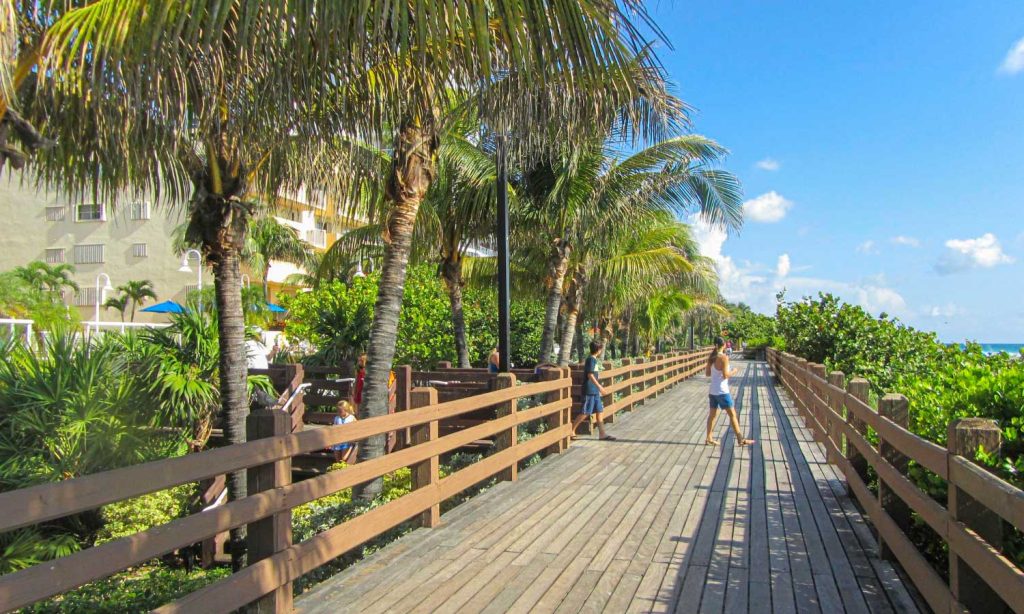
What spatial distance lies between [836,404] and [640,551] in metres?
4.01

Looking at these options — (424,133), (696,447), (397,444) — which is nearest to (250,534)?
(424,133)

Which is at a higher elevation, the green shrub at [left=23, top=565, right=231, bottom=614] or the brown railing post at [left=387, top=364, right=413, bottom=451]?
the brown railing post at [left=387, top=364, right=413, bottom=451]

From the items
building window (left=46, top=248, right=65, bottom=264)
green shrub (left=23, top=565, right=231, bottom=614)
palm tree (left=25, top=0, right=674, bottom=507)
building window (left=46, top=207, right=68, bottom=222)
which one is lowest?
green shrub (left=23, top=565, right=231, bottom=614)

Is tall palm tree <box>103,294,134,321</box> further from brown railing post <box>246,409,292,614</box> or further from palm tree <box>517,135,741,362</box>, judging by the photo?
brown railing post <box>246,409,292,614</box>

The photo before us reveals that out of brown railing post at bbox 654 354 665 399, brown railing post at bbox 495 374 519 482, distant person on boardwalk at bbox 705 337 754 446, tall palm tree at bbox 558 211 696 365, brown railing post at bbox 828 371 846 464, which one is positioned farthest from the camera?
brown railing post at bbox 654 354 665 399

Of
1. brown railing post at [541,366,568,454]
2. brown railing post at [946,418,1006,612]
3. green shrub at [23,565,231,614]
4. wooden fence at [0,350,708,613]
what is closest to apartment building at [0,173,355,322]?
brown railing post at [541,366,568,454]

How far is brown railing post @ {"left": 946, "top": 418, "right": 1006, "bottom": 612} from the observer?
131 inches

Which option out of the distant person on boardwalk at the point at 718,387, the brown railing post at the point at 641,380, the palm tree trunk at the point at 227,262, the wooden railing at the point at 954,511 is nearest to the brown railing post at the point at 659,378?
the brown railing post at the point at 641,380

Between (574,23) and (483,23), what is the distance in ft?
1.57

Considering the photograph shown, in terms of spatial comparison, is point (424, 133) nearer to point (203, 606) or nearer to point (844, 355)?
point (203, 606)

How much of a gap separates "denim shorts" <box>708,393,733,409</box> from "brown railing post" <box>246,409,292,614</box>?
7.77 m

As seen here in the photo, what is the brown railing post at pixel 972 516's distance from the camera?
3338mm

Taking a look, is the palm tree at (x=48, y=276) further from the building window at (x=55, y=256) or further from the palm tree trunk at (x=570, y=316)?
the palm tree trunk at (x=570, y=316)

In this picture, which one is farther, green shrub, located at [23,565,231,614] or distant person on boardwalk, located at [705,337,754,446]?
distant person on boardwalk, located at [705,337,754,446]
